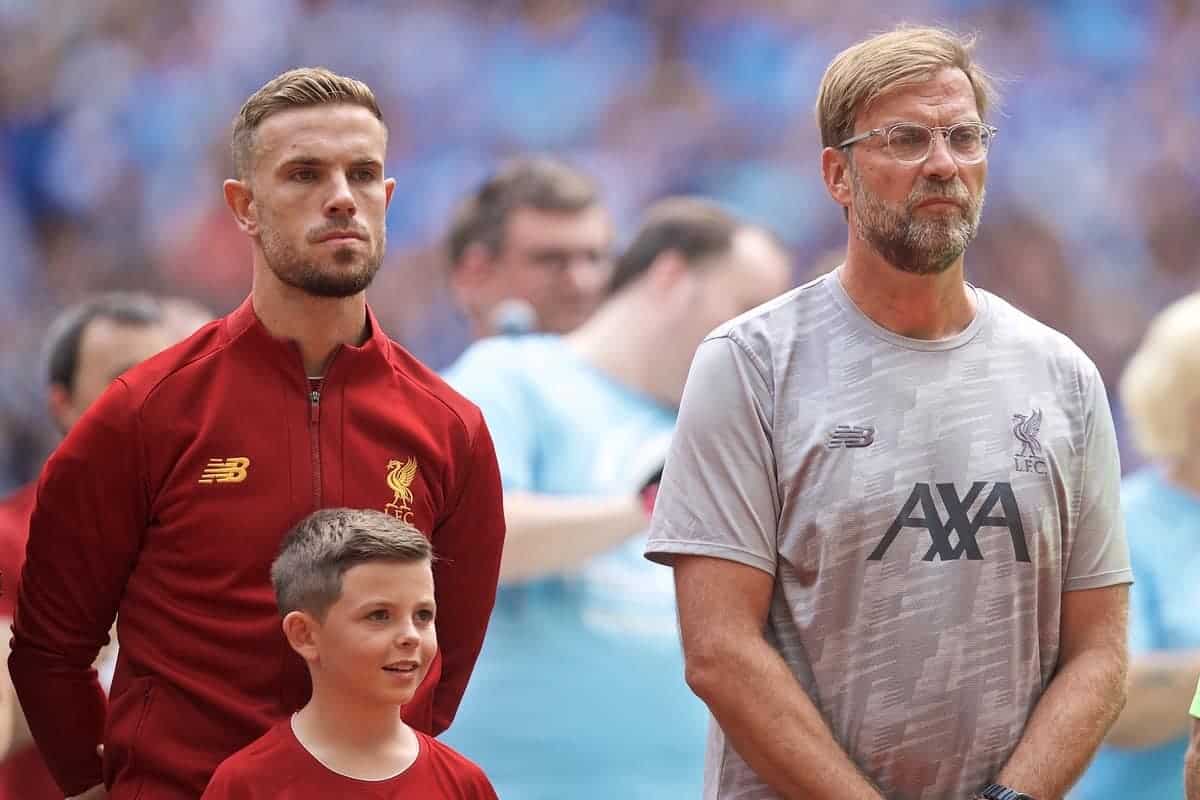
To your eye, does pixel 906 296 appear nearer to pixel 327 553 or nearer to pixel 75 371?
pixel 327 553

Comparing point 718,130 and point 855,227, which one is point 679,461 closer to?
point 855,227

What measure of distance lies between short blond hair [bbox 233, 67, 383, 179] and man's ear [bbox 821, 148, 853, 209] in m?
0.59

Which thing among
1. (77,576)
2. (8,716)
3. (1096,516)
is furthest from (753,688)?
(8,716)

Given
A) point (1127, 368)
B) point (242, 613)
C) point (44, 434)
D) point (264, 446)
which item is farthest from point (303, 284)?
point (1127, 368)

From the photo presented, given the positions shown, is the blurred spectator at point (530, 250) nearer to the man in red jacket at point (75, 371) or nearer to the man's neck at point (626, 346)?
the man's neck at point (626, 346)

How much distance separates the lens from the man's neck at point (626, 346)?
15.1ft

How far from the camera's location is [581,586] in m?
4.51

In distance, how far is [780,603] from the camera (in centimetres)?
224

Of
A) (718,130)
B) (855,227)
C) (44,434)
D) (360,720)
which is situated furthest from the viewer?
(718,130)

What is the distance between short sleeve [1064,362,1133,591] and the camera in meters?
2.28

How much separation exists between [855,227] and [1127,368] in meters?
2.99

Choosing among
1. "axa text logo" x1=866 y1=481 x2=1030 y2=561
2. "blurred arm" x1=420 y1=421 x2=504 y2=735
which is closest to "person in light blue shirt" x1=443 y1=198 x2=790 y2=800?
"blurred arm" x1=420 y1=421 x2=504 y2=735

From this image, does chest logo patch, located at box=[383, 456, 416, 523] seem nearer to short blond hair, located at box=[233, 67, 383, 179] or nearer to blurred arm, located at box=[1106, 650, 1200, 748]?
short blond hair, located at box=[233, 67, 383, 179]

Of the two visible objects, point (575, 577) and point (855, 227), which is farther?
point (575, 577)
